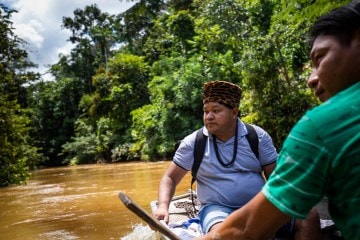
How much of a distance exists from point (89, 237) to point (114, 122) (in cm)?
2159

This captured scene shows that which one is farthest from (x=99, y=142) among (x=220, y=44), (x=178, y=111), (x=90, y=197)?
(x=90, y=197)

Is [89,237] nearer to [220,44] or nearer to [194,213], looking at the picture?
[194,213]

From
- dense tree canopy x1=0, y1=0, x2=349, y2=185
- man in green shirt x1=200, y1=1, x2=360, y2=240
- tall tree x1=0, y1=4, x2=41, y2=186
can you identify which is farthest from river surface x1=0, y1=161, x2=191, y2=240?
man in green shirt x1=200, y1=1, x2=360, y2=240

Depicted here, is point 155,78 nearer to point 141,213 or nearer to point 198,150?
point 198,150

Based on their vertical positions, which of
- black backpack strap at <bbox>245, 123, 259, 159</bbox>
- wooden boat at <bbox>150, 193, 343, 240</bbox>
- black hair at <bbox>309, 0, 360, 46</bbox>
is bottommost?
wooden boat at <bbox>150, 193, 343, 240</bbox>

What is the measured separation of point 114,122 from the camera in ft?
88.0

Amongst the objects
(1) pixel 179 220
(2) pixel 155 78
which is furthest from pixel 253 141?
(2) pixel 155 78

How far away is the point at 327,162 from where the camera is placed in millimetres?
851

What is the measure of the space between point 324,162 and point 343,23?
0.38 m

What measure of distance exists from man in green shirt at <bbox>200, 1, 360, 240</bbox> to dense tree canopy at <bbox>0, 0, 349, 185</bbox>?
388cm

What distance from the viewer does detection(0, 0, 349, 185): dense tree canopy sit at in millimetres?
11258

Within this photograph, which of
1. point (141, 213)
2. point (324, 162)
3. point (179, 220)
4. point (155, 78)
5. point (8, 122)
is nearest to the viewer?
point (324, 162)

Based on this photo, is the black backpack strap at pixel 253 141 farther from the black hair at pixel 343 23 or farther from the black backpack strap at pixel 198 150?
the black hair at pixel 343 23

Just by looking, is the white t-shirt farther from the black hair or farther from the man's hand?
the black hair
